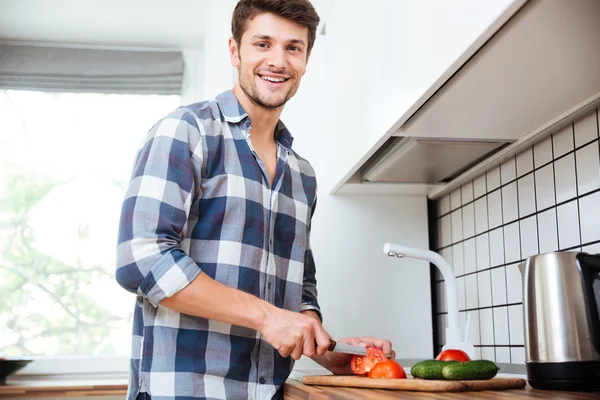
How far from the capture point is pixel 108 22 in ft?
9.83

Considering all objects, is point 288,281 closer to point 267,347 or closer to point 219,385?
point 267,347

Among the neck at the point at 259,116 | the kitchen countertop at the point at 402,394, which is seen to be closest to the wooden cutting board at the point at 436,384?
the kitchen countertop at the point at 402,394

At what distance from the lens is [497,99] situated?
4.55ft

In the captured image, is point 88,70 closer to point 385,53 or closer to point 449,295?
point 385,53

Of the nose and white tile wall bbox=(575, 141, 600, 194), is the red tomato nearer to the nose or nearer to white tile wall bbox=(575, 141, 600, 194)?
white tile wall bbox=(575, 141, 600, 194)

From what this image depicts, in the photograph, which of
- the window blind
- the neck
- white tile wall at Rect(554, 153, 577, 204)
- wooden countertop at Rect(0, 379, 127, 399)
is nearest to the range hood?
white tile wall at Rect(554, 153, 577, 204)

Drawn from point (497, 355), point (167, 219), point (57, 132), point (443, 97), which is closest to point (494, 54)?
point (443, 97)

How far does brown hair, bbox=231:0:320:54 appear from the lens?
1522mm

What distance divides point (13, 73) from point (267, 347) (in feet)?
7.27

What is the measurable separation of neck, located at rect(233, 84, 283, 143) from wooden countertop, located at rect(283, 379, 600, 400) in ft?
1.83

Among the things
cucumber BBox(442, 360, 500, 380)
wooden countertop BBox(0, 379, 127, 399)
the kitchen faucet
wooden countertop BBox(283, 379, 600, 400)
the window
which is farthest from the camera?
the window

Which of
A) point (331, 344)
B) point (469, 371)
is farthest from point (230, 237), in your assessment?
point (469, 371)

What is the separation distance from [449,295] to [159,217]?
2.97 ft

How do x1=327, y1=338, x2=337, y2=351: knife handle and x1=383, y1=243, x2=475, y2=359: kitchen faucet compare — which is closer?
x1=327, y1=338, x2=337, y2=351: knife handle
